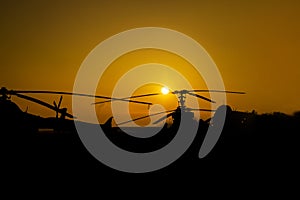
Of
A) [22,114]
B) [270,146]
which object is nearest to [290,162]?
[270,146]

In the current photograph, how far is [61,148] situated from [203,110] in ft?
58.5

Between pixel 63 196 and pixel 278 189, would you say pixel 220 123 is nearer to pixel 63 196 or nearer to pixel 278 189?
pixel 278 189

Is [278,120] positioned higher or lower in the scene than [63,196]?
higher

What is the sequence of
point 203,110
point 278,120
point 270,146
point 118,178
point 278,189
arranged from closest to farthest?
point 278,189
point 118,178
point 270,146
point 278,120
point 203,110

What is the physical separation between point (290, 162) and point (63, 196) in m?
15.5

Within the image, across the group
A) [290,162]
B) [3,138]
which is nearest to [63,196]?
[3,138]

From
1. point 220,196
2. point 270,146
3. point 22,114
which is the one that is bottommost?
point 220,196

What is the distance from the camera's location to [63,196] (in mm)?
16578

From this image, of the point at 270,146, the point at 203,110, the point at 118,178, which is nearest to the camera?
the point at 118,178

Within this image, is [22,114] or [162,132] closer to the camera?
[22,114]

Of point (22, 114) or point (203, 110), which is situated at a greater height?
point (203, 110)

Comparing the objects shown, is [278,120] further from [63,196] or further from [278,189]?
[63,196]

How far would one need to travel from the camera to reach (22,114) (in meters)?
23.6

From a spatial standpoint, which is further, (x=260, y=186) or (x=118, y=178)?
(x=118, y=178)
